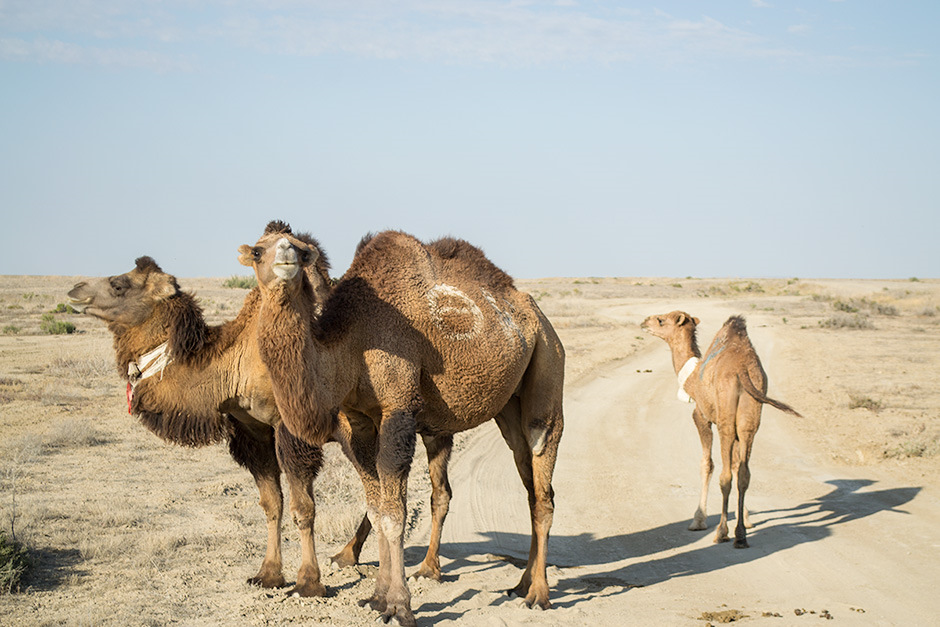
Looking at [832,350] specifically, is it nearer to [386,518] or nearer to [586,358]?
[586,358]

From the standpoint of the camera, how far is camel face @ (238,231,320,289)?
17.0 feet

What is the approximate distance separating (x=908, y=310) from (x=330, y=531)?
5399 centimetres

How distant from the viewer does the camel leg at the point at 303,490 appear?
6613mm

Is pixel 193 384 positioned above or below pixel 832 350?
above

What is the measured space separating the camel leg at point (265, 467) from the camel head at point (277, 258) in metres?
2.19

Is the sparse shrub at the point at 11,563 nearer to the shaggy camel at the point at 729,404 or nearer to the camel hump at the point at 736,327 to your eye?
the shaggy camel at the point at 729,404

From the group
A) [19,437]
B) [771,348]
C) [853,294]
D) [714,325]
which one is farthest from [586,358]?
[853,294]

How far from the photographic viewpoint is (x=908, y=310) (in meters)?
53.9

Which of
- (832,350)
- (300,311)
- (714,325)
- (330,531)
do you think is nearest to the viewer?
(300,311)

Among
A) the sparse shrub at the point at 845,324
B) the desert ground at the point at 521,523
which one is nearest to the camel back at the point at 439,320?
the desert ground at the point at 521,523

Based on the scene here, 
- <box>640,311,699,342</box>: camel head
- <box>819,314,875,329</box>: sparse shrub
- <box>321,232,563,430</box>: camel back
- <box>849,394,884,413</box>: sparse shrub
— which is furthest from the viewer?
<box>819,314,875,329</box>: sparse shrub

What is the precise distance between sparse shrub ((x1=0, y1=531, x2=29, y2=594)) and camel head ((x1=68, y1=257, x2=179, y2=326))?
6.40 feet

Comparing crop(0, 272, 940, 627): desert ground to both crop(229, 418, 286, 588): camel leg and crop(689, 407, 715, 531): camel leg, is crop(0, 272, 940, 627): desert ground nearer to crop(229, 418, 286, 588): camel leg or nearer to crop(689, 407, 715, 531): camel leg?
crop(689, 407, 715, 531): camel leg

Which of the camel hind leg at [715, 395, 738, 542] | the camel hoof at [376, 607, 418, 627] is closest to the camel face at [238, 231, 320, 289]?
the camel hoof at [376, 607, 418, 627]
